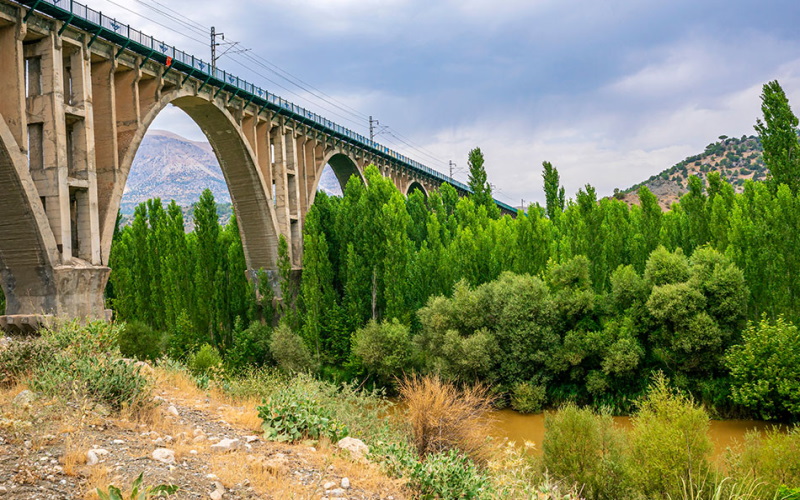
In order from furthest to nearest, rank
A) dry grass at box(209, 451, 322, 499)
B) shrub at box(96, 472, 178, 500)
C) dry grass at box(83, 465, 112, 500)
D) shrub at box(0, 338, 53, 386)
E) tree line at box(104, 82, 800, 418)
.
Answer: tree line at box(104, 82, 800, 418)
shrub at box(0, 338, 53, 386)
dry grass at box(209, 451, 322, 499)
dry grass at box(83, 465, 112, 500)
shrub at box(96, 472, 178, 500)

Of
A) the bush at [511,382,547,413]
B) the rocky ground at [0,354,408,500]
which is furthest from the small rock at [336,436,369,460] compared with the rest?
the bush at [511,382,547,413]

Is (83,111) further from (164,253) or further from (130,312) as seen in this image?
(130,312)

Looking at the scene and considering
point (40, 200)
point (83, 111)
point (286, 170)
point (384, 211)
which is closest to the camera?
point (40, 200)

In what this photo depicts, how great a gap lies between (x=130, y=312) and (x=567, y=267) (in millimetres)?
22697

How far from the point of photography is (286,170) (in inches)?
1118

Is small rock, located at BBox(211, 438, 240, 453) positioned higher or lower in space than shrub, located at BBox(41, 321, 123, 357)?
lower

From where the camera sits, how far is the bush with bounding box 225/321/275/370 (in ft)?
85.0

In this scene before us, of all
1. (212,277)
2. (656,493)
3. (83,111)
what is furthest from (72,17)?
(656,493)

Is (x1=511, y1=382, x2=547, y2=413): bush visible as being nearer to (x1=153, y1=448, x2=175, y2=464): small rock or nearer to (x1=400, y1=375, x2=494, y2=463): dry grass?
(x1=400, y1=375, x2=494, y2=463): dry grass

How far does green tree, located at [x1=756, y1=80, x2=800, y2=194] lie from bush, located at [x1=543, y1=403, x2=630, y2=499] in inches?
748

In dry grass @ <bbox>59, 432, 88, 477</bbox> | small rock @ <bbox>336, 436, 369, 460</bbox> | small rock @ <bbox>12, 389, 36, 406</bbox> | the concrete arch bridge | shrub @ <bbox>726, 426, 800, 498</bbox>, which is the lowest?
shrub @ <bbox>726, 426, 800, 498</bbox>

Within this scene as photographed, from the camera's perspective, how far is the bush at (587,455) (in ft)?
40.0

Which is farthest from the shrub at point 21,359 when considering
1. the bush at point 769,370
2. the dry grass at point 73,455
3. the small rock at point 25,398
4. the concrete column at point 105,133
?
the bush at point 769,370

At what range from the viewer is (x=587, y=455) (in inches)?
492
